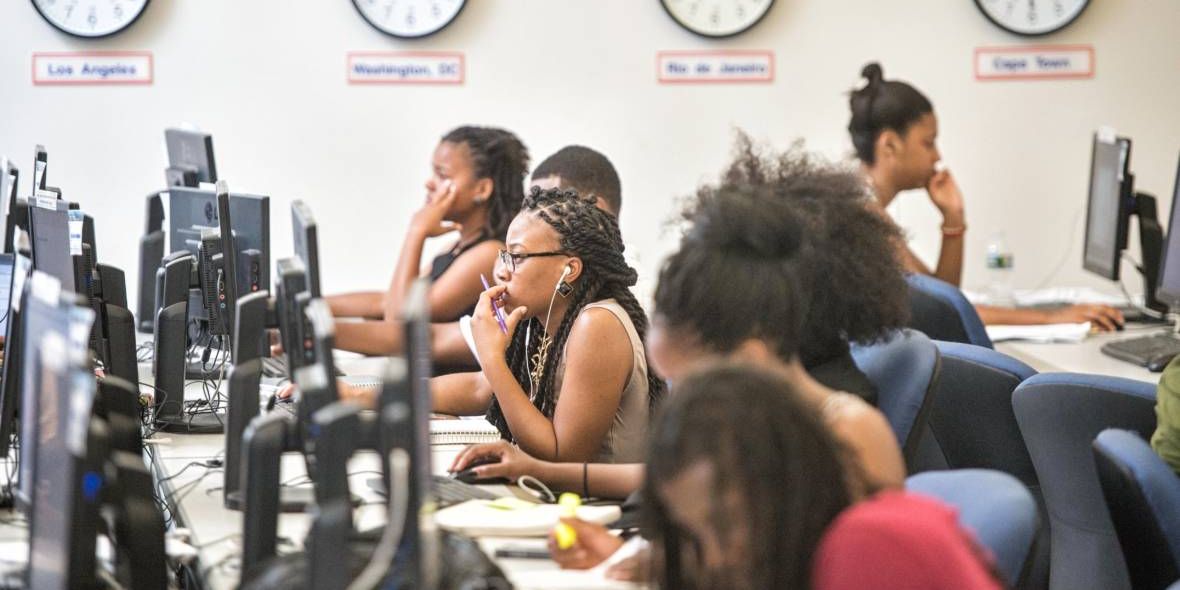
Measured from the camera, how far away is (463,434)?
9.44 feet

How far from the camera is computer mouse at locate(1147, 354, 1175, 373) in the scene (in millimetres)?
3713

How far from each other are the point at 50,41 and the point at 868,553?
468 centimetres

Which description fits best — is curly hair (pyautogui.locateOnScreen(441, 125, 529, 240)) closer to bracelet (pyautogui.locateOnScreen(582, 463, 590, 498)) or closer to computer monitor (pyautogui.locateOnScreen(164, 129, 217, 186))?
computer monitor (pyautogui.locateOnScreen(164, 129, 217, 186))

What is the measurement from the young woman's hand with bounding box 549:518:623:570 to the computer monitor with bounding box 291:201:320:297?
0.65 metres

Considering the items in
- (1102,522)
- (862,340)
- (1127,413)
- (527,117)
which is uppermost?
(527,117)

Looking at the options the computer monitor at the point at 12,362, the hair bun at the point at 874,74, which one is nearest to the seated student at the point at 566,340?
the computer monitor at the point at 12,362

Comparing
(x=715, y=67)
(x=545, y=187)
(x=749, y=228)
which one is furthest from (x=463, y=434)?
(x=715, y=67)

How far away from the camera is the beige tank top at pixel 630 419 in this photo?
108 inches

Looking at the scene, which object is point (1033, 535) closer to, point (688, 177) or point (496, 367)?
point (496, 367)

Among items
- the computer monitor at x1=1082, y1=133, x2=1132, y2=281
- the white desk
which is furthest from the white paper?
the computer monitor at x1=1082, y1=133, x2=1132, y2=281

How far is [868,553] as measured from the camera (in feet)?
4.23

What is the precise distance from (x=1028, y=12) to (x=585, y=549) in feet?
13.2

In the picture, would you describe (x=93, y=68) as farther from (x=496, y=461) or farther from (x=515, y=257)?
(x=496, y=461)

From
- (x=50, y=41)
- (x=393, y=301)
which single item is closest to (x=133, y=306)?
(x=50, y=41)
